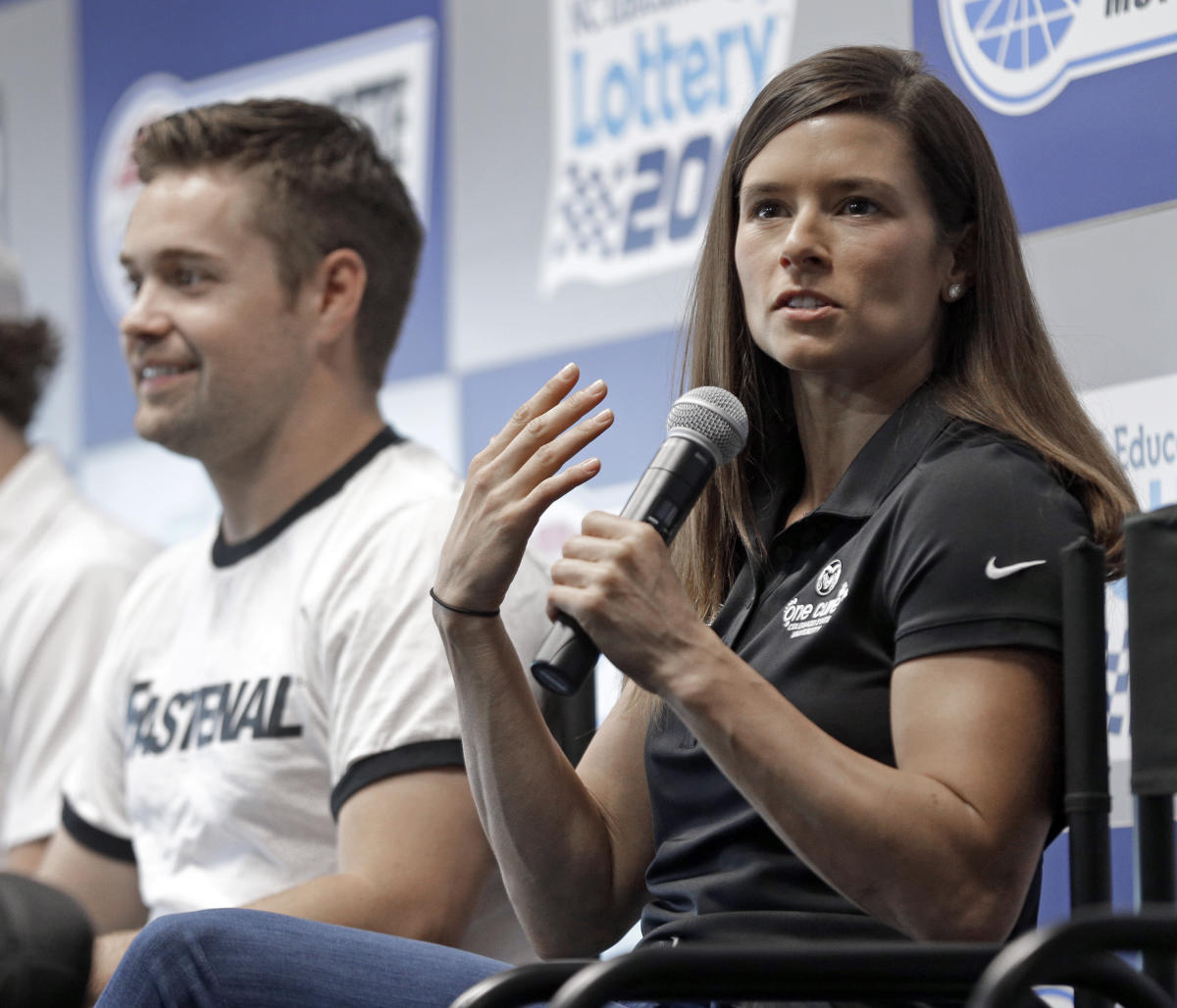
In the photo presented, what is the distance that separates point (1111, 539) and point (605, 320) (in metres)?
1.34

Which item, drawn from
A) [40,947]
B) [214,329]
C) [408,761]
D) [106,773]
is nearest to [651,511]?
[40,947]

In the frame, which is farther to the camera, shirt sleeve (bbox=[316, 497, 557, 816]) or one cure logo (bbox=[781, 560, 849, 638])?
shirt sleeve (bbox=[316, 497, 557, 816])

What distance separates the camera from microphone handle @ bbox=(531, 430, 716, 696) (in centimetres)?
134

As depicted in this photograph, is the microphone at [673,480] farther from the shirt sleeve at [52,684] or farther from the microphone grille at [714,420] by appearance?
the shirt sleeve at [52,684]

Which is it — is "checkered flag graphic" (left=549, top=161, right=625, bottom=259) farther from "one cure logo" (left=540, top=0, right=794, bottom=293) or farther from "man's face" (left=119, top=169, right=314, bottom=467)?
"man's face" (left=119, top=169, right=314, bottom=467)

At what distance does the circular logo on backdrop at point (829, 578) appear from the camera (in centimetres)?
155

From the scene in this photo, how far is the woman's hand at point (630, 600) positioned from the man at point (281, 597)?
71cm

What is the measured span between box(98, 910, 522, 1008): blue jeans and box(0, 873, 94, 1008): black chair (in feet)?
0.79

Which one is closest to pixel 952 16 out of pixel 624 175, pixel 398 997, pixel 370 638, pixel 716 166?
pixel 716 166

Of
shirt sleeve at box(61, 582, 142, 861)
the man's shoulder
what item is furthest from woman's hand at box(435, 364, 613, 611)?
shirt sleeve at box(61, 582, 142, 861)

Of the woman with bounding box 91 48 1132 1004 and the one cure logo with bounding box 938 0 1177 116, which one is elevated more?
the one cure logo with bounding box 938 0 1177 116

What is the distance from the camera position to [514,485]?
5.00 feet

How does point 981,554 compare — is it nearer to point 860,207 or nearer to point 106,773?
point 860,207

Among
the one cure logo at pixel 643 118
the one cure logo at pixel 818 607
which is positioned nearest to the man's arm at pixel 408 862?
the one cure logo at pixel 818 607
